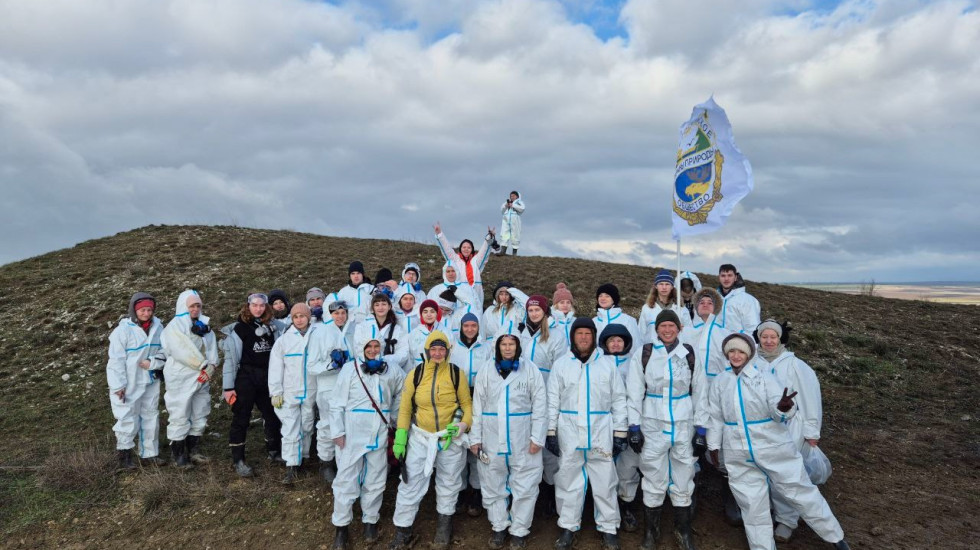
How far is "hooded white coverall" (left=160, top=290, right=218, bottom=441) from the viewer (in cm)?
688

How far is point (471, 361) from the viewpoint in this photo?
5.97m

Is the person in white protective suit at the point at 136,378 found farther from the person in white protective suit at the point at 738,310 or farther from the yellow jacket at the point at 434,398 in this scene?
the person in white protective suit at the point at 738,310

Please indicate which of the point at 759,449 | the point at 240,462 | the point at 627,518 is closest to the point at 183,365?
the point at 240,462

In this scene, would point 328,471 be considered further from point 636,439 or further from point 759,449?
point 759,449

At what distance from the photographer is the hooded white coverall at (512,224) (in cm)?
1767

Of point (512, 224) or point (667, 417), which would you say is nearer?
point (667, 417)

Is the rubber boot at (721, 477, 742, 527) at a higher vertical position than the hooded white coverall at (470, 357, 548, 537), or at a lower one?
lower

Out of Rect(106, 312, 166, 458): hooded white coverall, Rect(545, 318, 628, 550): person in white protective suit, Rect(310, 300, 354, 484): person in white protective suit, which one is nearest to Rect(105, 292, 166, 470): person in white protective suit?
Rect(106, 312, 166, 458): hooded white coverall

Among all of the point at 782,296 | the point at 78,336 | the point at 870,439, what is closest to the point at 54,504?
the point at 78,336

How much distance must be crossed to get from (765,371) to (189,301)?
6794mm

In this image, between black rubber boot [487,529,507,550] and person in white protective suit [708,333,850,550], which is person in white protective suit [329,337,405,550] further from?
person in white protective suit [708,333,850,550]

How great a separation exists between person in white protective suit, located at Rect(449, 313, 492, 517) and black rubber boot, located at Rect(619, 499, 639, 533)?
5.10 feet

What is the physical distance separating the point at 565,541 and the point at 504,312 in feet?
9.29

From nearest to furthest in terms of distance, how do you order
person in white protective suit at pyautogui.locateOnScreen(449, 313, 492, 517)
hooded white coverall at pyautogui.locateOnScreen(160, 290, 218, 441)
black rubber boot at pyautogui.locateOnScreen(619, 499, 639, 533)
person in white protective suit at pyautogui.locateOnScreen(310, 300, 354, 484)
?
black rubber boot at pyautogui.locateOnScreen(619, 499, 639, 533), person in white protective suit at pyautogui.locateOnScreen(449, 313, 492, 517), person in white protective suit at pyautogui.locateOnScreen(310, 300, 354, 484), hooded white coverall at pyautogui.locateOnScreen(160, 290, 218, 441)
